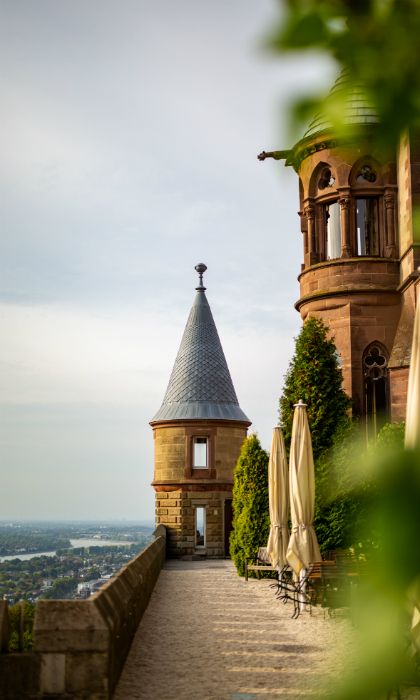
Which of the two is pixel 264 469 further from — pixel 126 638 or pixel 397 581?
pixel 397 581

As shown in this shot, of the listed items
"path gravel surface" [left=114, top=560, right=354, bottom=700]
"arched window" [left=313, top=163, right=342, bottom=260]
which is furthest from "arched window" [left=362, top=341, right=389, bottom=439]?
"path gravel surface" [left=114, top=560, right=354, bottom=700]

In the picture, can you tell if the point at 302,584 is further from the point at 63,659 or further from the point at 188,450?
the point at 188,450

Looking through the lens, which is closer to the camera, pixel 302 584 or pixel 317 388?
pixel 302 584

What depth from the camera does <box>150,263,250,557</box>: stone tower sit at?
98.9 ft

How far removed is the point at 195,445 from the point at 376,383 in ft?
38.5

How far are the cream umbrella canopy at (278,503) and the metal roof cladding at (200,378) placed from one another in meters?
12.9

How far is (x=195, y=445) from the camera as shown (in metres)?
32.2

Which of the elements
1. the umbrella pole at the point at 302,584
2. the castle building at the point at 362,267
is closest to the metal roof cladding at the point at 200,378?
the castle building at the point at 362,267

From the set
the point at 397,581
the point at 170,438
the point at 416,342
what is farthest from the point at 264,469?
the point at 397,581

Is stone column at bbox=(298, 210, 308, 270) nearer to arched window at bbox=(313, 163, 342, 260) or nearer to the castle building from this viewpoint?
the castle building

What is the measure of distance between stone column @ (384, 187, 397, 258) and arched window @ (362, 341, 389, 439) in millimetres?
2273

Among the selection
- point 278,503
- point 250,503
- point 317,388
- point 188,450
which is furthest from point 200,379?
point 278,503

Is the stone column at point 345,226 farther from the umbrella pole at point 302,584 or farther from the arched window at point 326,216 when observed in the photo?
the umbrella pole at point 302,584

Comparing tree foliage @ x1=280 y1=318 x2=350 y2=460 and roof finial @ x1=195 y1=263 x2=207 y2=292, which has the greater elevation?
roof finial @ x1=195 y1=263 x2=207 y2=292
